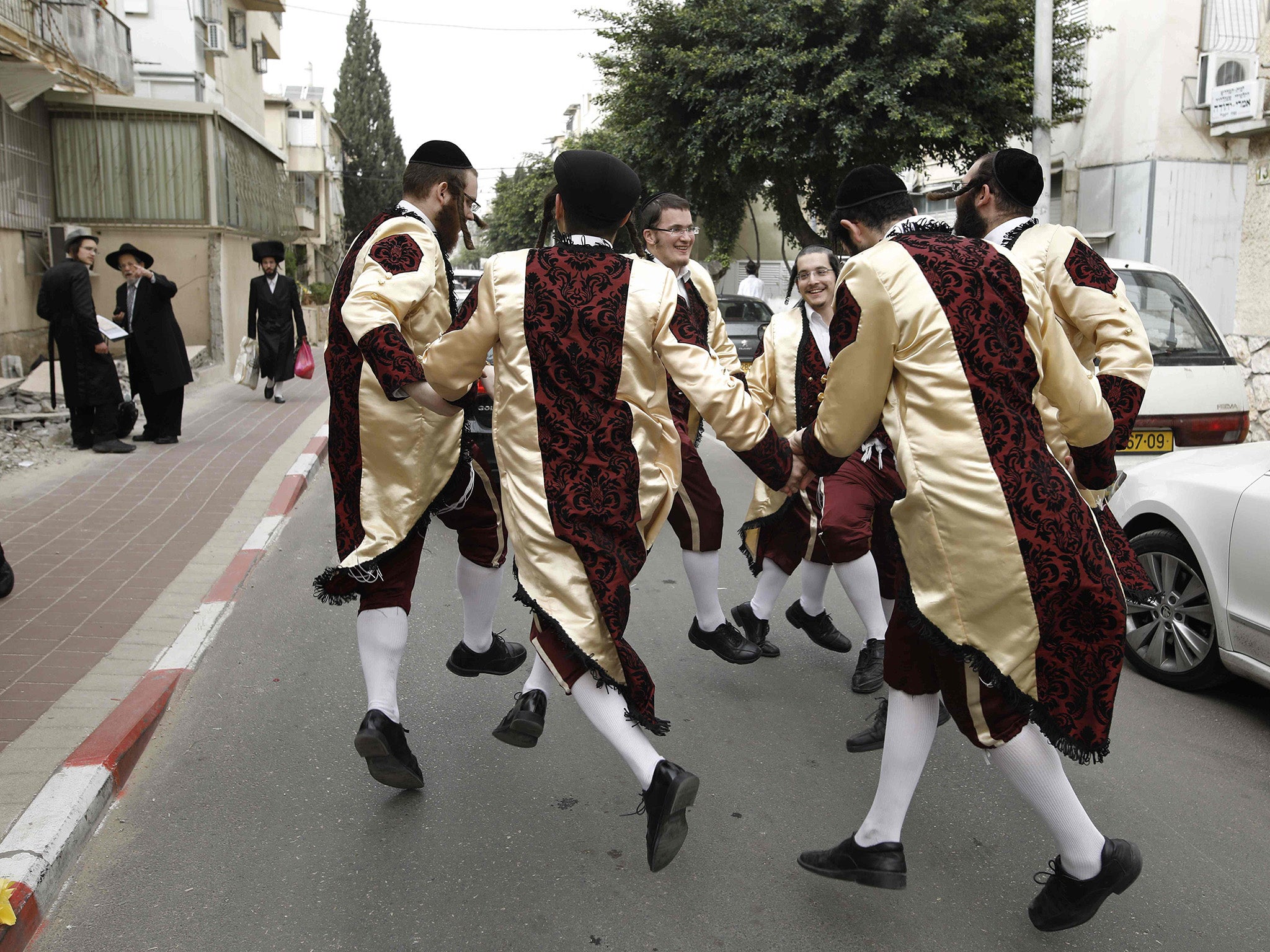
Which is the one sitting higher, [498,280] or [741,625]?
[498,280]

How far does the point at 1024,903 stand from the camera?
3.04 metres

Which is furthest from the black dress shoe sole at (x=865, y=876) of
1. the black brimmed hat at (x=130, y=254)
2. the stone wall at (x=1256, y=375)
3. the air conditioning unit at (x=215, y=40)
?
the air conditioning unit at (x=215, y=40)

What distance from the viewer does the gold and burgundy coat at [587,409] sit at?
3014 millimetres

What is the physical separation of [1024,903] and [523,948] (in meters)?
1.35

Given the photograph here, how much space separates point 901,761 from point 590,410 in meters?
1.24

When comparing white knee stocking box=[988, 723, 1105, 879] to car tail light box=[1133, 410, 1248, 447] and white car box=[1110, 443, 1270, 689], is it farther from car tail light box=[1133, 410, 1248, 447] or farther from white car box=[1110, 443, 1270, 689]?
car tail light box=[1133, 410, 1248, 447]

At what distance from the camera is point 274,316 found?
1441cm

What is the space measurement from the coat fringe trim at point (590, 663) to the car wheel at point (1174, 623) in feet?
8.28

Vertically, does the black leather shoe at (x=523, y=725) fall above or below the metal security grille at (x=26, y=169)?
below

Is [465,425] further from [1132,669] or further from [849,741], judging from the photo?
[1132,669]

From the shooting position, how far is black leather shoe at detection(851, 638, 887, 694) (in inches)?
182

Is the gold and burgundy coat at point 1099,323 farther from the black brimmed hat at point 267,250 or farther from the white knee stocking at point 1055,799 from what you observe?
the black brimmed hat at point 267,250

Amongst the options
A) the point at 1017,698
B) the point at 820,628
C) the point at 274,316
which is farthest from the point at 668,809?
the point at 274,316

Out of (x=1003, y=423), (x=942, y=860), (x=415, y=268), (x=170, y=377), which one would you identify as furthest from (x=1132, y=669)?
(x=170, y=377)
